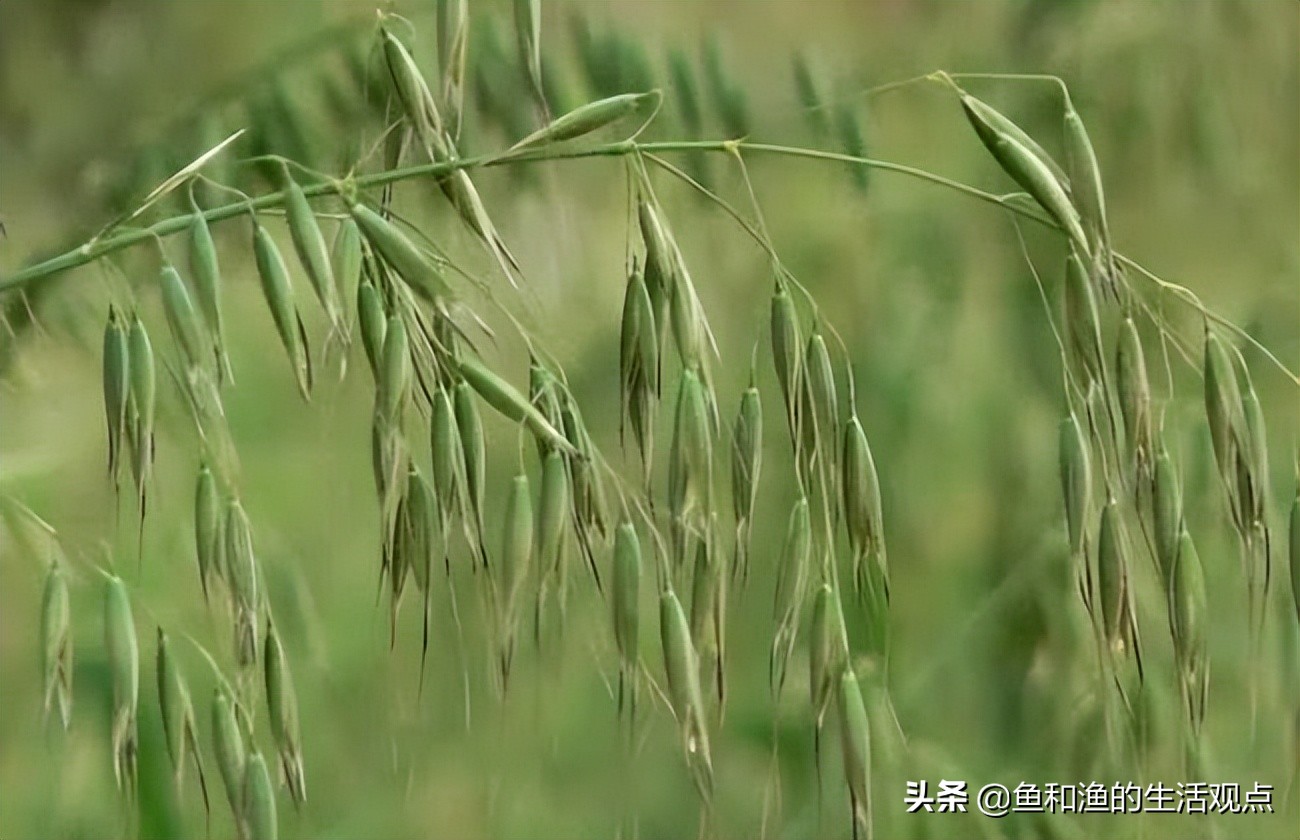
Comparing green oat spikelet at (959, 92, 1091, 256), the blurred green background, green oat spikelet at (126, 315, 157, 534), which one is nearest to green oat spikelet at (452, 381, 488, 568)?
the blurred green background

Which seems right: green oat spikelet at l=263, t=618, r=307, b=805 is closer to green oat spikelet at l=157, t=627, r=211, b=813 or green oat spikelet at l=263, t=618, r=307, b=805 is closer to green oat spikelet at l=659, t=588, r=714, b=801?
green oat spikelet at l=157, t=627, r=211, b=813

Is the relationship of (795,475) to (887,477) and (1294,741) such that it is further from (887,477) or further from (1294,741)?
(1294,741)

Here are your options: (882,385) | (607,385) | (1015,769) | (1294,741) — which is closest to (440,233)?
(607,385)

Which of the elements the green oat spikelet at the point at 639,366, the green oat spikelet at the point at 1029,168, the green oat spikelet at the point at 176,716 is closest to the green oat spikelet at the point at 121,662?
the green oat spikelet at the point at 176,716

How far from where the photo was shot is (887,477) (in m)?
0.55

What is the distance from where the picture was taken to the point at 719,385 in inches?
21.0

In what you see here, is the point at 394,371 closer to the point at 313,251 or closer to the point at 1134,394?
the point at 313,251

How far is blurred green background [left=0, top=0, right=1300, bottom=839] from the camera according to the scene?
51 cm

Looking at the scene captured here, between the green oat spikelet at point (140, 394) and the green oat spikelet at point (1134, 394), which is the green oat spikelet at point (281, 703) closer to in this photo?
the green oat spikelet at point (140, 394)

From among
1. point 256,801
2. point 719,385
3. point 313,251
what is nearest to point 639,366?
point 719,385

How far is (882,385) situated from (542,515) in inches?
6.9

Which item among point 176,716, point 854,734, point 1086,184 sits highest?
point 1086,184

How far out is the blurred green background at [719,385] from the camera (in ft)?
1.67

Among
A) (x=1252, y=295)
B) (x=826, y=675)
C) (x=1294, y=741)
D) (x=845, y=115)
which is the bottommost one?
(x=1294, y=741)
